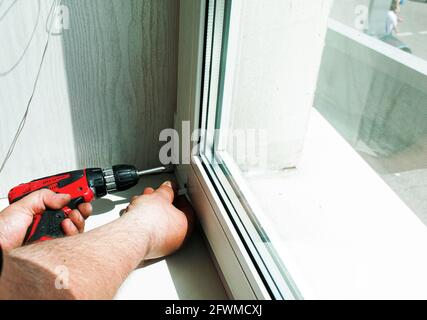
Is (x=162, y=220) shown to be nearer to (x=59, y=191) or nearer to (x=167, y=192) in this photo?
(x=167, y=192)

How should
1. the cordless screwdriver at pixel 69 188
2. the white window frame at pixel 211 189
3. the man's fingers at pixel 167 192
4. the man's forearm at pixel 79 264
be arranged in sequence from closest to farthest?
the man's forearm at pixel 79 264
the white window frame at pixel 211 189
the cordless screwdriver at pixel 69 188
the man's fingers at pixel 167 192

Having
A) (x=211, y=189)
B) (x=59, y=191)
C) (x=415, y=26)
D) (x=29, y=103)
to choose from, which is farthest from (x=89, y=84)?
(x=415, y=26)

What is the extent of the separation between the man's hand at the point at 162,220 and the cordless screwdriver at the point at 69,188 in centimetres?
6

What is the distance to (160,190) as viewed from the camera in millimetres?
753

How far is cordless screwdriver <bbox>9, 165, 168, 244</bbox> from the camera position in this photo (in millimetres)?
625

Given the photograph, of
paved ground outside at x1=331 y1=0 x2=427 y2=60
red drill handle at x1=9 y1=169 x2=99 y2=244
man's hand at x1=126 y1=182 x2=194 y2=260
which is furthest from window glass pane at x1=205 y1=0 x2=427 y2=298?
red drill handle at x1=9 y1=169 x2=99 y2=244

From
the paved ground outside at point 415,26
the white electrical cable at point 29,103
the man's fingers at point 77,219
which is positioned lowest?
the man's fingers at point 77,219

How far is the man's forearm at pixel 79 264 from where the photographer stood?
1.30 feet

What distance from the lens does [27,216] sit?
642 millimetres

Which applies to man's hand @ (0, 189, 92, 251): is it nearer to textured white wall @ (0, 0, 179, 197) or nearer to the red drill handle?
the red drill handle

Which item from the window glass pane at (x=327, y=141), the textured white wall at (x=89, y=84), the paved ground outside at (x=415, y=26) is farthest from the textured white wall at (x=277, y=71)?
the paved ground outside at (x=415, y=26)

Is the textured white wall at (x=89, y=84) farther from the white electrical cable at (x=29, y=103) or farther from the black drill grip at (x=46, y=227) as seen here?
the black drill grip at (x=46, y=227)
